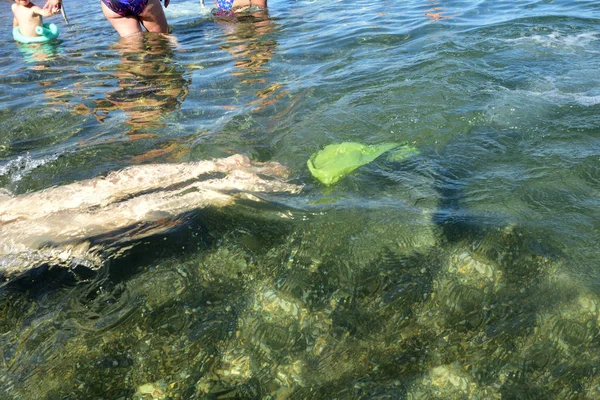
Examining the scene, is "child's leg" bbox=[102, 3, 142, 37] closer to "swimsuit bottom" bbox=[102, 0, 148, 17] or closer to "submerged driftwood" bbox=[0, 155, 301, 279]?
"swimsuit bottom" bbox=[102, 0, 148, 17]

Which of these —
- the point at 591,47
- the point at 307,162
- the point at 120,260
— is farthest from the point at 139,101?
the point at 591,47

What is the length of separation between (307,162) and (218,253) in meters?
1.28

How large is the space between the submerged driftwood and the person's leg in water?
5200 mm

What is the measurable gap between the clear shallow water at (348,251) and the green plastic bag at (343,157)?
0.31 ft

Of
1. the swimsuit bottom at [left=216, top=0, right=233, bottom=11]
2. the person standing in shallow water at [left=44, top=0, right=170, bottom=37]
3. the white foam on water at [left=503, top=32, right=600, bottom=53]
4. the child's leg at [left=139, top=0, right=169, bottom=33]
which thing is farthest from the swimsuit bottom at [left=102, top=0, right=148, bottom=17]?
the white foam on water at [left=503, top=32, right=600, bottom=53]

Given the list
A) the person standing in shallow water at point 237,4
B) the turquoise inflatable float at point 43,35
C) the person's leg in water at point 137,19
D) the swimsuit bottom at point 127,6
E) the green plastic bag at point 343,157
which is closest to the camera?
the green plastic bag at point 343,157

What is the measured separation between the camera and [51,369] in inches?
84.5

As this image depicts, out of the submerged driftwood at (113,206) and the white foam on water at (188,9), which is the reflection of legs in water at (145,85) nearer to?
the submerged driftwood at (113,206)

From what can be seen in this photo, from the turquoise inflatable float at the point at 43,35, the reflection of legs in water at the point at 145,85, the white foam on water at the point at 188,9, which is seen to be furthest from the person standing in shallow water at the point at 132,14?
the white foam on water at the point at 188,9

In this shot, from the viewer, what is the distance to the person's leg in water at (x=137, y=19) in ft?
25.4

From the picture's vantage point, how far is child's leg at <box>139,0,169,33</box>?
781 centimetres

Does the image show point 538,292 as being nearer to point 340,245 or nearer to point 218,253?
point 340,245

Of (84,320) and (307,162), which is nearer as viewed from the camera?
(84,320)

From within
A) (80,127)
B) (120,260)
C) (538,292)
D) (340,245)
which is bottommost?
(538,292)
